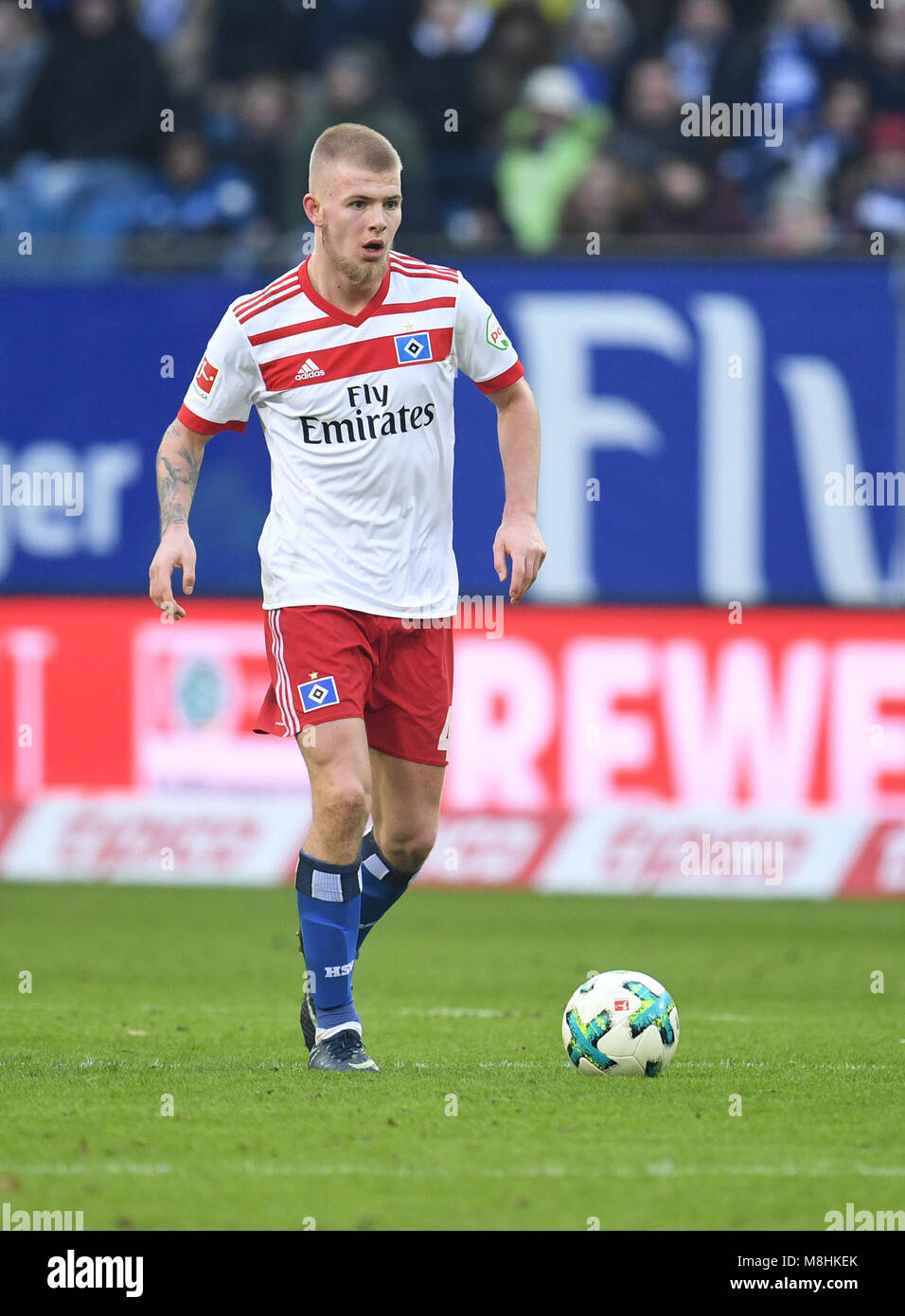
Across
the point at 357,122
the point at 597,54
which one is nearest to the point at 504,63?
the point at 597,54

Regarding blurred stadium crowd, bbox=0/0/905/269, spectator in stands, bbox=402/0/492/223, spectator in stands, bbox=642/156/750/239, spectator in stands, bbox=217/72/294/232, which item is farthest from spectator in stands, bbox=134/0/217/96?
spectator in stands, bbox=642/156/750/239

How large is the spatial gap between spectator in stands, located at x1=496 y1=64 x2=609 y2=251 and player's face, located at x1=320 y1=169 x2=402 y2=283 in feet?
25.5

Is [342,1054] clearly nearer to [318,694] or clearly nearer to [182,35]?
[318,694]

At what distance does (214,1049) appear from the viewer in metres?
6.99

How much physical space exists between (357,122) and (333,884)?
28.8 feet

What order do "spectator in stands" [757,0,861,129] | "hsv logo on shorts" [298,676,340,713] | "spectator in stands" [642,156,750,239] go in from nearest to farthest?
1. "hsv logo on shorts" [298,676,340,713]
2. "spectator in stands" [642,156,750,239]
3. "spectator in stands" [757,0,861,129]

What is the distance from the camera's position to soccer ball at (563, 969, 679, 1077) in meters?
6.29

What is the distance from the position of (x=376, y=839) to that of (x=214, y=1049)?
84cm

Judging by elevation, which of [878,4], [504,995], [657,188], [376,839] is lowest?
[504,995]

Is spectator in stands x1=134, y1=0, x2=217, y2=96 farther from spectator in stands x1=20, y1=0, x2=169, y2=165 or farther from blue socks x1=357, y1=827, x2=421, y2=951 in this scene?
blue socks x1=357, y1=827, x2=421, y2=951

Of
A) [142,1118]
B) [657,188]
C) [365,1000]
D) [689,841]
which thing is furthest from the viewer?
[657,188]

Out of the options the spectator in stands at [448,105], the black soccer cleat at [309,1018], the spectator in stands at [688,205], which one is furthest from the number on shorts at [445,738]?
the spectator in stands at [448,105]
